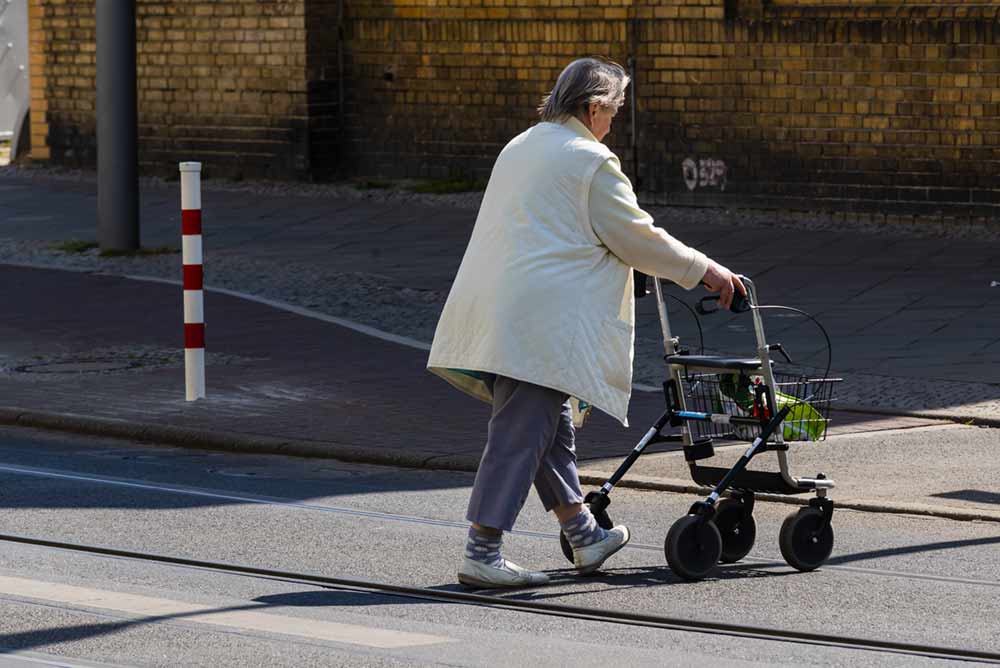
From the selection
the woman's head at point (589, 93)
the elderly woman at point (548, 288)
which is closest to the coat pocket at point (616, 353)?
the elderly woman at point (548, 288)

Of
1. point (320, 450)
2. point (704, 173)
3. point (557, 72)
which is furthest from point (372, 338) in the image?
point (557, 72)

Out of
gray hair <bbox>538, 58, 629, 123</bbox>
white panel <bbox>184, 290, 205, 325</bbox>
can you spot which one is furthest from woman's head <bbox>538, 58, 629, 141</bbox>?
white panel <bbox>184, 290, 205, 325</bbox>

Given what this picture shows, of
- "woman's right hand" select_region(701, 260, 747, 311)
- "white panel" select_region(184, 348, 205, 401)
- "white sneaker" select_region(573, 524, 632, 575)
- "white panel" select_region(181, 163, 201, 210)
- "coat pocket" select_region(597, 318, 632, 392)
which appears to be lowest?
"white panel" select_region(184, 348, 205, 401)

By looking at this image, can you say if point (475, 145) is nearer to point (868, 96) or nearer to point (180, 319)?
point (868, 96)

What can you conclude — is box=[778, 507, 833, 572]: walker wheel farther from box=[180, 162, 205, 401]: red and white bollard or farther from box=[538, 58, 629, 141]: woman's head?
box=[180, 162, 205, 401]: red and white bollard

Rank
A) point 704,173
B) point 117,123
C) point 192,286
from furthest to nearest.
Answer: point 704,173, point 117,123, point 192,286

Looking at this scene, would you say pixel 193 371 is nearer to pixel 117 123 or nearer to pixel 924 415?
pixel 924 415

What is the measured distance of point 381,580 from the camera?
23.1 ft

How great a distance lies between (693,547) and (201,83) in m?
16.9

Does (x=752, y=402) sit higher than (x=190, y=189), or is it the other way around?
(x=190, y=189)

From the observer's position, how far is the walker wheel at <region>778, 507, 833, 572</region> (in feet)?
23.3

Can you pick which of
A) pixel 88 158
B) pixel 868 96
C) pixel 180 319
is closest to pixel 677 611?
pixel 180 319

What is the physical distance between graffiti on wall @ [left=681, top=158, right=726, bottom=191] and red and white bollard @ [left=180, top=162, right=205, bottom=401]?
9.20m

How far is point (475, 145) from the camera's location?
2147 centimetres
